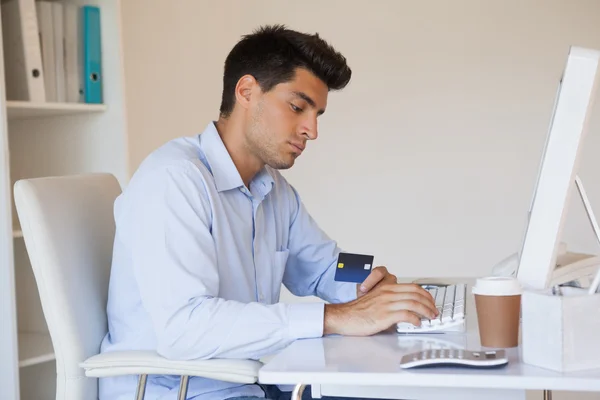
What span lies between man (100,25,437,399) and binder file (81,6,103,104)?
2.48ft

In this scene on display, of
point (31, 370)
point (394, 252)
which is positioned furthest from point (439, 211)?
point (31, 370)

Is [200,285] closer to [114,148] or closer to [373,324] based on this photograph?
[373,324]

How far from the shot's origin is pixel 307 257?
2.05 metres

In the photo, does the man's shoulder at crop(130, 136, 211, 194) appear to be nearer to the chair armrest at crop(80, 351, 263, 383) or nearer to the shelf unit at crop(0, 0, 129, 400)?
the chair armrest at crop(80, 351, 263, 383)

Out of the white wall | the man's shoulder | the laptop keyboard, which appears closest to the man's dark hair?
the man's shoulder

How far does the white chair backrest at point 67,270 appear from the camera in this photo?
62.9 inches

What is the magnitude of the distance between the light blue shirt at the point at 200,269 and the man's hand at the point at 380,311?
3 centimetres

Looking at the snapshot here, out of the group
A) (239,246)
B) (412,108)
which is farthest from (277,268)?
(412,108)

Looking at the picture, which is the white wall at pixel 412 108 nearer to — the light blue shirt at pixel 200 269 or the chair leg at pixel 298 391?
the light blue shirt at pixel 200 269

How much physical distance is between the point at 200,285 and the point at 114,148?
4.14 feet

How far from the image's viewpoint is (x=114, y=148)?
264 cm

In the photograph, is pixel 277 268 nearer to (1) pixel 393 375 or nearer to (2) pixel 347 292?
(2) pixel 347 292

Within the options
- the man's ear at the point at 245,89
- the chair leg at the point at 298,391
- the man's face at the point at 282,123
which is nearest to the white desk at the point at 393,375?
the chair leg at the point at 298,391

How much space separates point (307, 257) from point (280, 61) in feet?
1.60
